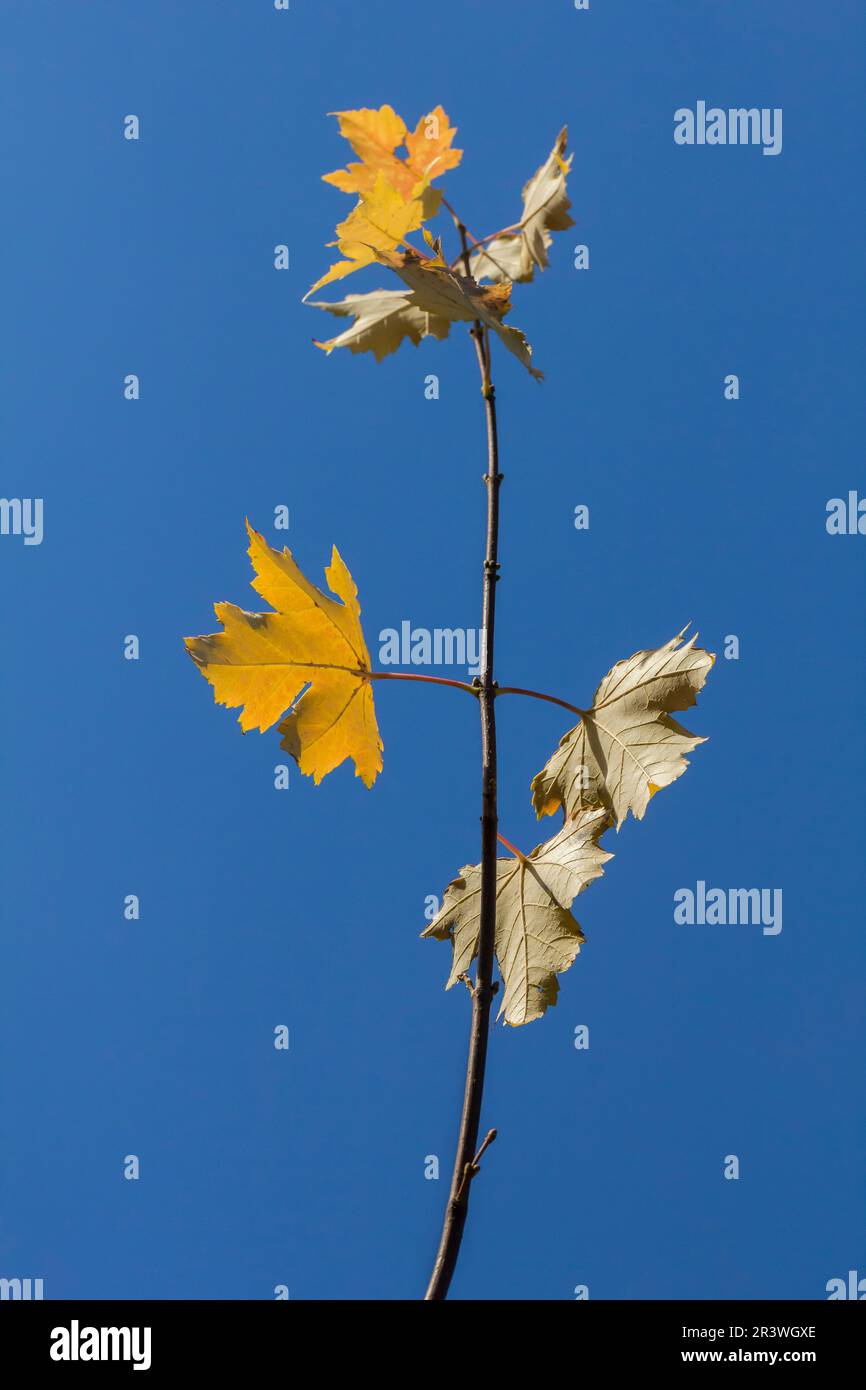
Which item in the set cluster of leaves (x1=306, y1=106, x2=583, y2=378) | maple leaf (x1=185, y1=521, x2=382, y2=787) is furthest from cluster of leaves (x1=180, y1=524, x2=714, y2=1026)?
cluster of leaves (x1=306, y1=106, x2=583, y2=378)

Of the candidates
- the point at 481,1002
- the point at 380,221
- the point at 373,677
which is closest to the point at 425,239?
the point at 380,221

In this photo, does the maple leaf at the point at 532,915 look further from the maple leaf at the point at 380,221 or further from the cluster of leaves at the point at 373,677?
the maple leaf at the point at 380,221

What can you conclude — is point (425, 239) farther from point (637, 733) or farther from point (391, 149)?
point (637, 733)

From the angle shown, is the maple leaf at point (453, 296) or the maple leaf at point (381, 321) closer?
the maple leaf at point (453, 296)

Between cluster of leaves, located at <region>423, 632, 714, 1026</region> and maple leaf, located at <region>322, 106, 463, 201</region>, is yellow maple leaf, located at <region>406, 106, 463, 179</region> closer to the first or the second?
maple leaf, located at <region>322, 106, 463, 201</region>

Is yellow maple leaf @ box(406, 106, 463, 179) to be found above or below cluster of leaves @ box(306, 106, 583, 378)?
above

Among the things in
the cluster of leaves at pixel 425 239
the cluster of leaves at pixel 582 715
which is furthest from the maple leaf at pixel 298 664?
the cluster of leaves at pixel 425 239
